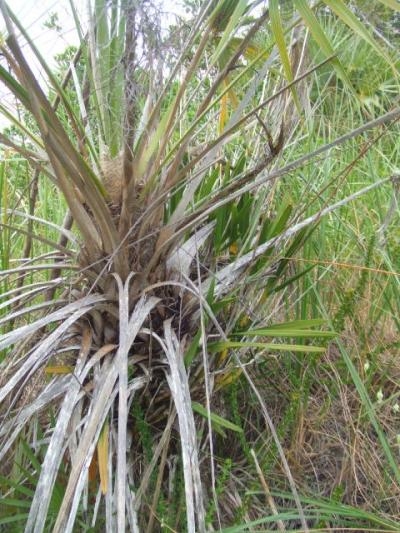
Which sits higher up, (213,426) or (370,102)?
(370,102)

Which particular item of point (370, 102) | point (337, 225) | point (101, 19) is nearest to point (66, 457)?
point (101, 19)

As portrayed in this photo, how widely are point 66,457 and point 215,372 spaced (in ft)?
0.87

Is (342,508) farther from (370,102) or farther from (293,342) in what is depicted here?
(370,102)

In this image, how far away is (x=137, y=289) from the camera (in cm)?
108

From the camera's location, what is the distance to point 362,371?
133 centimetres

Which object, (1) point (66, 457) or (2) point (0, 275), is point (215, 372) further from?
(2) point (0, 275)

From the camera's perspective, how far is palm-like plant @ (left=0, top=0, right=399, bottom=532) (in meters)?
0.94

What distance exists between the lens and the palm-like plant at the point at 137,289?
945mm

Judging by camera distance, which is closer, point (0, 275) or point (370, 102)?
point (0, 275)

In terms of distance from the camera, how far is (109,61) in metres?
1.17

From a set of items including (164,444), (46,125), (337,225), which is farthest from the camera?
(337,225)

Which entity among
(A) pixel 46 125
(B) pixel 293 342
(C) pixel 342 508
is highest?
(A) pixel 46 125

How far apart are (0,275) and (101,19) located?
469mm

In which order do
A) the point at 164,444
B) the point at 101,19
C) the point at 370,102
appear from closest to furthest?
the point at 164,444 → the point at 101,19 → the point at 370,102
